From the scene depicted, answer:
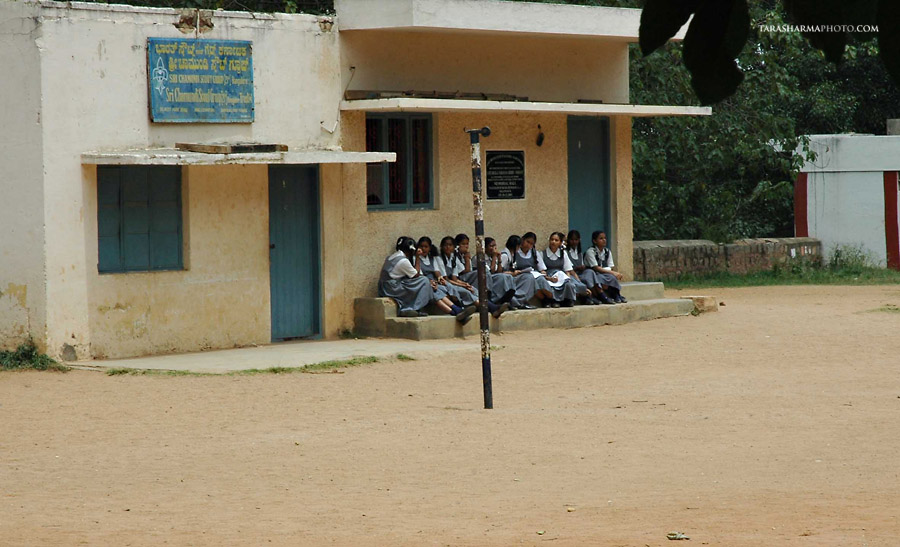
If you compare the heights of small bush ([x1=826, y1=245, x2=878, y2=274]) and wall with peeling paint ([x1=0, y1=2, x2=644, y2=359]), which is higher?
wall with peeling paint ([x1=0, y1=2, x2=644, y2=359])

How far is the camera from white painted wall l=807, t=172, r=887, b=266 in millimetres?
24808

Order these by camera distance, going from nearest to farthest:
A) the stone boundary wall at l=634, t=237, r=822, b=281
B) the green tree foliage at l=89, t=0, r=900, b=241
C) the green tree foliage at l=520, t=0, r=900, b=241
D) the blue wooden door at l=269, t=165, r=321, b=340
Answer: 1. the blue wooden door at l=269, t=165, r=321, b=340
2. the stone boundary wall at l=634, t=237, r=822, b=281
3. the green tree foliage at l=89, t=0, r=900, b=241
4. the green tree foliage at l=520, t=0, r=900, b=241

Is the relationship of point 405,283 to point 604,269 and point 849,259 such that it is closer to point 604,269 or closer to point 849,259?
point 604,269

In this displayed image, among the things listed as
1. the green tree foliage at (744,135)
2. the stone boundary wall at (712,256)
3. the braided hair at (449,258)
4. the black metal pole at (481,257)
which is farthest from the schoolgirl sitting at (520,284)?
the stone boundary wall at (712,256)

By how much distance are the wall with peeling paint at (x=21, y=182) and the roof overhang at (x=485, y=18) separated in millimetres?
3770

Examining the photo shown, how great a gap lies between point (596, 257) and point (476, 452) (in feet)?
29.2

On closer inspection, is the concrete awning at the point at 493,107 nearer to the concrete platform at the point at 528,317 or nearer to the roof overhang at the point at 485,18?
the roof overhang at the point at 485,18

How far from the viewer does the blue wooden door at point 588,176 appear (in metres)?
18.0

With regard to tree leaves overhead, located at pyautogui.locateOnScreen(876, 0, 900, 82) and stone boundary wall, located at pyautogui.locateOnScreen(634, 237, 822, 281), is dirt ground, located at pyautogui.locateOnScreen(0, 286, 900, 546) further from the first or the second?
stone boundary wall, located at pyautogui.locateOnScreen(634, 237, 822, 281)

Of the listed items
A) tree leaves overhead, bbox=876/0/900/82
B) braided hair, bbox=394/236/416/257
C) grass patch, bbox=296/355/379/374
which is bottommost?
grass patch, bbox=296/355/379/374

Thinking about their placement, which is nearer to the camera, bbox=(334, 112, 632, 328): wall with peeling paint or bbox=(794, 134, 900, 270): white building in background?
bbox=(334, 112, 632, 328): wall with peeling paint

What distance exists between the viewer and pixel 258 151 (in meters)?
13.7

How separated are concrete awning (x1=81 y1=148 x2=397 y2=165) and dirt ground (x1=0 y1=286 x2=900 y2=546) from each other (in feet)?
6.97

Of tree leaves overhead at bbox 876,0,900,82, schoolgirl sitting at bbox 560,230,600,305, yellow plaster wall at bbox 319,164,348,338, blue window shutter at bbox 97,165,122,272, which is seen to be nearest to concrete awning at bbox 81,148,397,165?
blue window shutter at bbox 97,165,122,272
